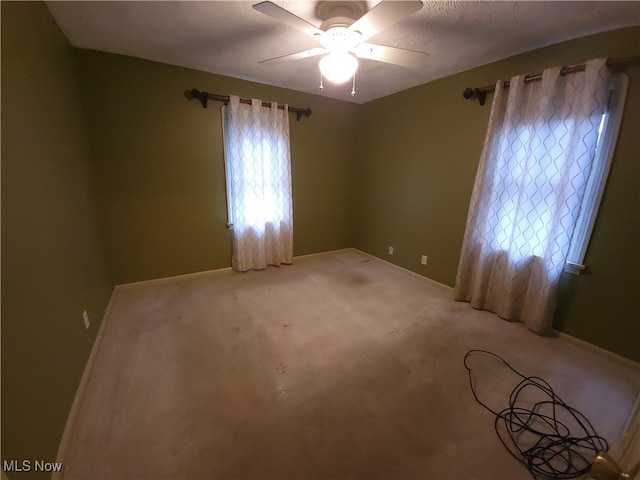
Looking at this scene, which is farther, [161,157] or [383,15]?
[161,157]

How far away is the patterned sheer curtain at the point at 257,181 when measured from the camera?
3.00m

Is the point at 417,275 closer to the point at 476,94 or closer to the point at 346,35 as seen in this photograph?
the point at 476,94

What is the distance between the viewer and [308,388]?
5.25 feet

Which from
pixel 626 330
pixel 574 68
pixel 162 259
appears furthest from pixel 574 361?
pixel 162 259

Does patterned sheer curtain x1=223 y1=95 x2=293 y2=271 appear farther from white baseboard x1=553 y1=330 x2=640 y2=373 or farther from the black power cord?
white baseboard x1=553 y1=330 x2=640 y2=373

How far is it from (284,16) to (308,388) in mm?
2079

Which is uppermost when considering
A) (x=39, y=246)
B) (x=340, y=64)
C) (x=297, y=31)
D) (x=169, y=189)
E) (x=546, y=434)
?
(x=297, y=31)

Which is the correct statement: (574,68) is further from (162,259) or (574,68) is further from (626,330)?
(162,259)

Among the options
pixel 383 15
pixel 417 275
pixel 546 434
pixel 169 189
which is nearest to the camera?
pixel 383 15

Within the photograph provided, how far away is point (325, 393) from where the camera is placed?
61.6 inches

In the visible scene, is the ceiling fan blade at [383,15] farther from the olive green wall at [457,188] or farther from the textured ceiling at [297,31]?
the olive green wall at [457,188]

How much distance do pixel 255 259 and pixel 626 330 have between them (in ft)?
11.5

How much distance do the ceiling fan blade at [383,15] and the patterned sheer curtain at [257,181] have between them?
1.88 m

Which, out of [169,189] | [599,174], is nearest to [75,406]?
[169,189]
